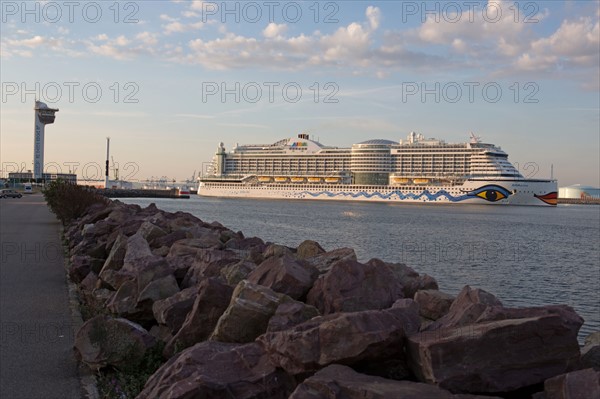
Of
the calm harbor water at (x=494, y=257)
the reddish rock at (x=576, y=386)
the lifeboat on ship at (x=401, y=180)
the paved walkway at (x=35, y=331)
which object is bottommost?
the calm harbor water at (x=494, y=257)

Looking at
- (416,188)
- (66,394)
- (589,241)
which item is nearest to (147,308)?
(66,394)

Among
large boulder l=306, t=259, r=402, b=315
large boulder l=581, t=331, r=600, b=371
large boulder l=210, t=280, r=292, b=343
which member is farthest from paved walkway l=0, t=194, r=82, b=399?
large boulder l=581, t=331, r=600, b=371

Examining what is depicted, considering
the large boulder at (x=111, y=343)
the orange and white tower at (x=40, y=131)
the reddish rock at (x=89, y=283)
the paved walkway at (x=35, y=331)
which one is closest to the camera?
the paved walkway at (x=35, y=331)

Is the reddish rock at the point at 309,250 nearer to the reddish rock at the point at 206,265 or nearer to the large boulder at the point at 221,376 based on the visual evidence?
the reddish rock at the point at 206,265

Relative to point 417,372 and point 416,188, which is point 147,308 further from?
point 416,188

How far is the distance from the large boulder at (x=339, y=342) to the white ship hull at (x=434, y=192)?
273 feet

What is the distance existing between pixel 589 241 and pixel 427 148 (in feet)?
184

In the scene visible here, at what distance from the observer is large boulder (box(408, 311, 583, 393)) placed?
145 inches

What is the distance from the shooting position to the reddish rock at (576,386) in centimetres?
315

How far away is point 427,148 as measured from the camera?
90750 mm

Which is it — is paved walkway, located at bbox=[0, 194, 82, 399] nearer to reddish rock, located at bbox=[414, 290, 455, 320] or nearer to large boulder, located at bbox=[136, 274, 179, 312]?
large boulder, located at bbox=[136, 274, 179, 312]

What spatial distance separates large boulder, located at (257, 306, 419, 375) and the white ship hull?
83.3 meters

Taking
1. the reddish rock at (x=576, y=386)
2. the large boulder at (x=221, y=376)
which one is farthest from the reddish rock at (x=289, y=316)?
the reddish rock at (x=576, y=386)

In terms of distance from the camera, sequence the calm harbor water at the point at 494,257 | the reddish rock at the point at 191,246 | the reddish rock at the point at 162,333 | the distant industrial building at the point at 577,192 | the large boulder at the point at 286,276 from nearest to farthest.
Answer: the large boulder at the point at 286,276 < the reddish rock at the point at 162,333 < the reddish rock at the point at 191,246 < the calm harbor water at the point at 494,257 < the distant industrial building at the point at 577,192
